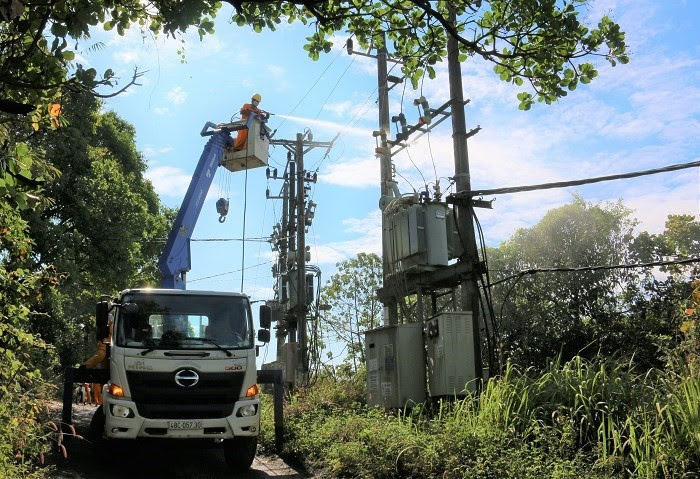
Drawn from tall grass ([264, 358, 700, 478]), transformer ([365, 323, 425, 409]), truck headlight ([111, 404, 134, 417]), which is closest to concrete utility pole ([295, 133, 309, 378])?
transformer ([365, 323, 425, 409])

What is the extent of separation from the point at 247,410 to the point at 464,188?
4.55 m

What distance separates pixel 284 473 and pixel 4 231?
529 cm

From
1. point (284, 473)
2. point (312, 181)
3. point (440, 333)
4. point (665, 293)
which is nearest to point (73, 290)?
point (312, 181)

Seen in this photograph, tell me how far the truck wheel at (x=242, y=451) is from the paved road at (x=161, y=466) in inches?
5.6

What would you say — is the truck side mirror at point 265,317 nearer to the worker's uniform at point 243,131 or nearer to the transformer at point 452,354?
the transformer at point 452,354

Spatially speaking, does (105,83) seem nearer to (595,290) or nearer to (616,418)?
(616,418)

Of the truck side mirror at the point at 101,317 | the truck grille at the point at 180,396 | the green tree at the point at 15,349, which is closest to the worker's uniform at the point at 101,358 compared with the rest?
the truck side mirror at the point at 101,317

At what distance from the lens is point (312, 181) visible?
27.8m

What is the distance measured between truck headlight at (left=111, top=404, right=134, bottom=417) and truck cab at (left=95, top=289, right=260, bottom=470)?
0.04 ft

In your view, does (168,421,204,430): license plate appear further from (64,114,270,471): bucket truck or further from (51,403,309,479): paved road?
(51,403,309,479): paved road

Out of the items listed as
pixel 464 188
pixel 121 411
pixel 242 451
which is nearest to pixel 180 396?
pixel 121 411

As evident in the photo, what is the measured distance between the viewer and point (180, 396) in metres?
8.70

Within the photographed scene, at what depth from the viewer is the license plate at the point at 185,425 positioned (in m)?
8.57

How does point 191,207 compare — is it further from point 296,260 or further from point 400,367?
point 296,260
